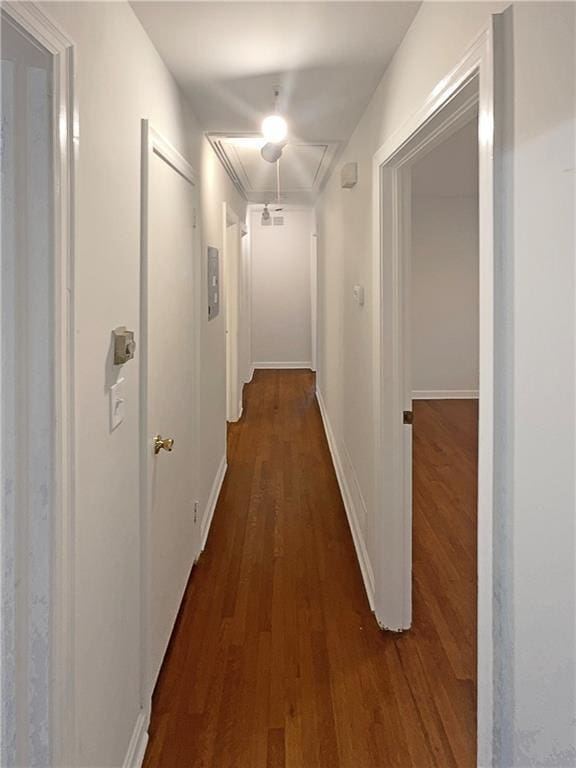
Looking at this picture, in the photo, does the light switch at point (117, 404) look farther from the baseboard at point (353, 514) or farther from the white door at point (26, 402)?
the baseboard at point (353, 514)

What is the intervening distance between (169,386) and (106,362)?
2.55 feet

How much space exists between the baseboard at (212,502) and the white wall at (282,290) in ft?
15.6

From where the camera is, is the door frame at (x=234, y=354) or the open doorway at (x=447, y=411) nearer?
the open doorway at (x=447, y=411)

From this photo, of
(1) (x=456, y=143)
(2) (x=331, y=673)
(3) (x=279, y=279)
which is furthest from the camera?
(3) (x=279, y=279)

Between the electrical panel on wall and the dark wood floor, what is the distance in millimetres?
1260

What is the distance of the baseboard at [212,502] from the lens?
3141 millimetres

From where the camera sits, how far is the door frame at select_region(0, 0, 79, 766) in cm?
110

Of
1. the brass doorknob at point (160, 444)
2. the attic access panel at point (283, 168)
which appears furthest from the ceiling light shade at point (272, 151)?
the brass doorknob at point (160, 444)

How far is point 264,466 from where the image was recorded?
4426 millimetres

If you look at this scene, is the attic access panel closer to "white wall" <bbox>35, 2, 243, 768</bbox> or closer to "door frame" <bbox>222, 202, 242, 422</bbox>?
"door frame" <bbox>222, 202, 242, 422</bbox>

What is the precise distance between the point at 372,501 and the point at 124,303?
4.97 feet

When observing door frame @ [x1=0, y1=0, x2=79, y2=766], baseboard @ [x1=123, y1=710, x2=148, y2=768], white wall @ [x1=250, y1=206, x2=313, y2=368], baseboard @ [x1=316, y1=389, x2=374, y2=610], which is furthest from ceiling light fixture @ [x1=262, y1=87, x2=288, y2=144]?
white wall @ [x1=250, y1=206, x2=313, y2=368]

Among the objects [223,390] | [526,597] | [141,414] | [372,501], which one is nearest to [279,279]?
[223,390]

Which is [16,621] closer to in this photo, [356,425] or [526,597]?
[526,597]
